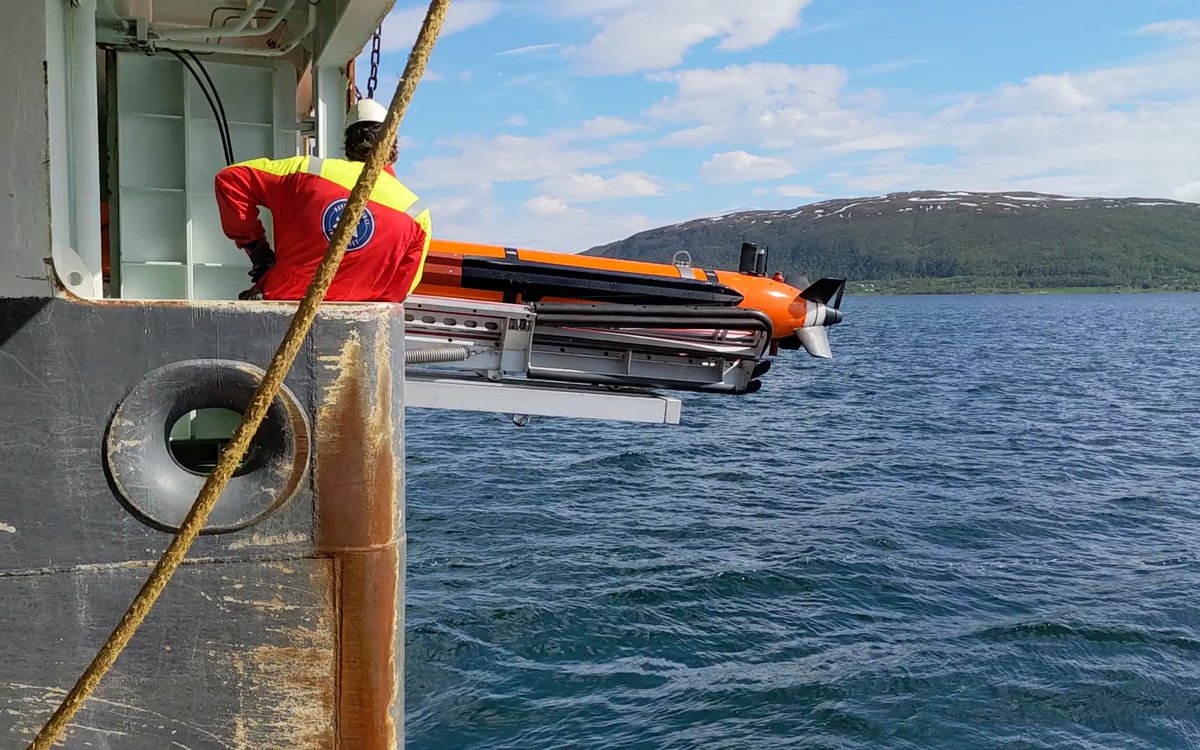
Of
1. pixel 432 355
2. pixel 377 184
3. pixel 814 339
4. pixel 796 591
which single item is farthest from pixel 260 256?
pixel 796 591

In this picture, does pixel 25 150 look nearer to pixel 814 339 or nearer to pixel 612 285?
pixel 612 285

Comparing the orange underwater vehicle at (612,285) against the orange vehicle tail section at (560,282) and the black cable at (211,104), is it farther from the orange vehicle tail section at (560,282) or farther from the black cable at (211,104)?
the black cable at (211,104)

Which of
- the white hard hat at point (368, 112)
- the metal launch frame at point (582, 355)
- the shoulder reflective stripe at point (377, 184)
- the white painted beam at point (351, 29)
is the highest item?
the white painted beam at point (351, 29)

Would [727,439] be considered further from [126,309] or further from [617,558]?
[126,309]

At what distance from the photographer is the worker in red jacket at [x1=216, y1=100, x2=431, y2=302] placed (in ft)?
11.1

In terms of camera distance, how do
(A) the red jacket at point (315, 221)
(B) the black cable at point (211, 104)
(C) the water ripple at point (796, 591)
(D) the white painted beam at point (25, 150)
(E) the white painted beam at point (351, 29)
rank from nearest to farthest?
1. (D) the white painted beam at point (25, 150)
2. (A) the red jacket at point (315, 221)
3. (E) the white painted beam at point (351, 29)
4. (B) the black cable at point (211, 104)
5. (C) the water ripple at point (796, 591)

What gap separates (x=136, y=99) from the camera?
4.97 m

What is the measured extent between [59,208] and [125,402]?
21.0 inches

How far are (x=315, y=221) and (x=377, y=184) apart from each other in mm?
266

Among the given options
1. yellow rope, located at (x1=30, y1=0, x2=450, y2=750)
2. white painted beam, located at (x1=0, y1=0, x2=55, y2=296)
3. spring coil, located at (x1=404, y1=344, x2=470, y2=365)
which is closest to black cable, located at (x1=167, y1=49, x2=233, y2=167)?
spring coil, located at (x1=404, y1=344, x2=470, y2=365)

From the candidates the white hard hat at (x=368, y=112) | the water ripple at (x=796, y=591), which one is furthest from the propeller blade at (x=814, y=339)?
the white hard hat at (x=368, y=112)

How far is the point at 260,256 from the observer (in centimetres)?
375

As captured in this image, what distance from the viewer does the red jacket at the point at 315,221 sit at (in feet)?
11.1

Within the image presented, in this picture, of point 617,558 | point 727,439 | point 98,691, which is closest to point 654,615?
point 617,558
